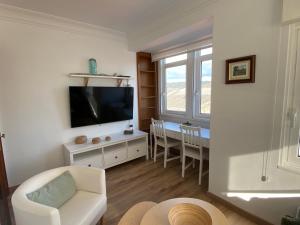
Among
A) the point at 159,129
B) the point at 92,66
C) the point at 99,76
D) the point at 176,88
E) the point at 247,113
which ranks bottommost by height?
the point at 159,129

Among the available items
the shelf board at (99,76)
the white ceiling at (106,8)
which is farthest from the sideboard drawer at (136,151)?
the white ceiling at (106,8)

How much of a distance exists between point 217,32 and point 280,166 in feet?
5.21

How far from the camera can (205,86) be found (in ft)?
10.6

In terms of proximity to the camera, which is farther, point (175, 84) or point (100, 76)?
point (175, 84)

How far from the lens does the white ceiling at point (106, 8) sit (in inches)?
85.9

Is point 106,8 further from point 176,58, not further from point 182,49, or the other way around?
point 176,58

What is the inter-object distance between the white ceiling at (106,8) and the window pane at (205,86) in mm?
1216

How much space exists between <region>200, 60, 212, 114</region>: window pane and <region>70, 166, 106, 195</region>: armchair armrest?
229cm

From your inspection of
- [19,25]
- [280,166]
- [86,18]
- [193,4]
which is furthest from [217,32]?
[19,25]

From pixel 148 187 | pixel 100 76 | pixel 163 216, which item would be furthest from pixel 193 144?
pixel 100 76

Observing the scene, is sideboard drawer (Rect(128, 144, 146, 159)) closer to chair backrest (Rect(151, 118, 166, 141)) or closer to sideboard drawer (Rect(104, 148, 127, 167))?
sideboard drawer (Rect(104, 148, 127, 167))

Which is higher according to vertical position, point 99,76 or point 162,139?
point 99,76

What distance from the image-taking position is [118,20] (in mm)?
2750

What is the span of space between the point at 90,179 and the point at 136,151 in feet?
5.38
